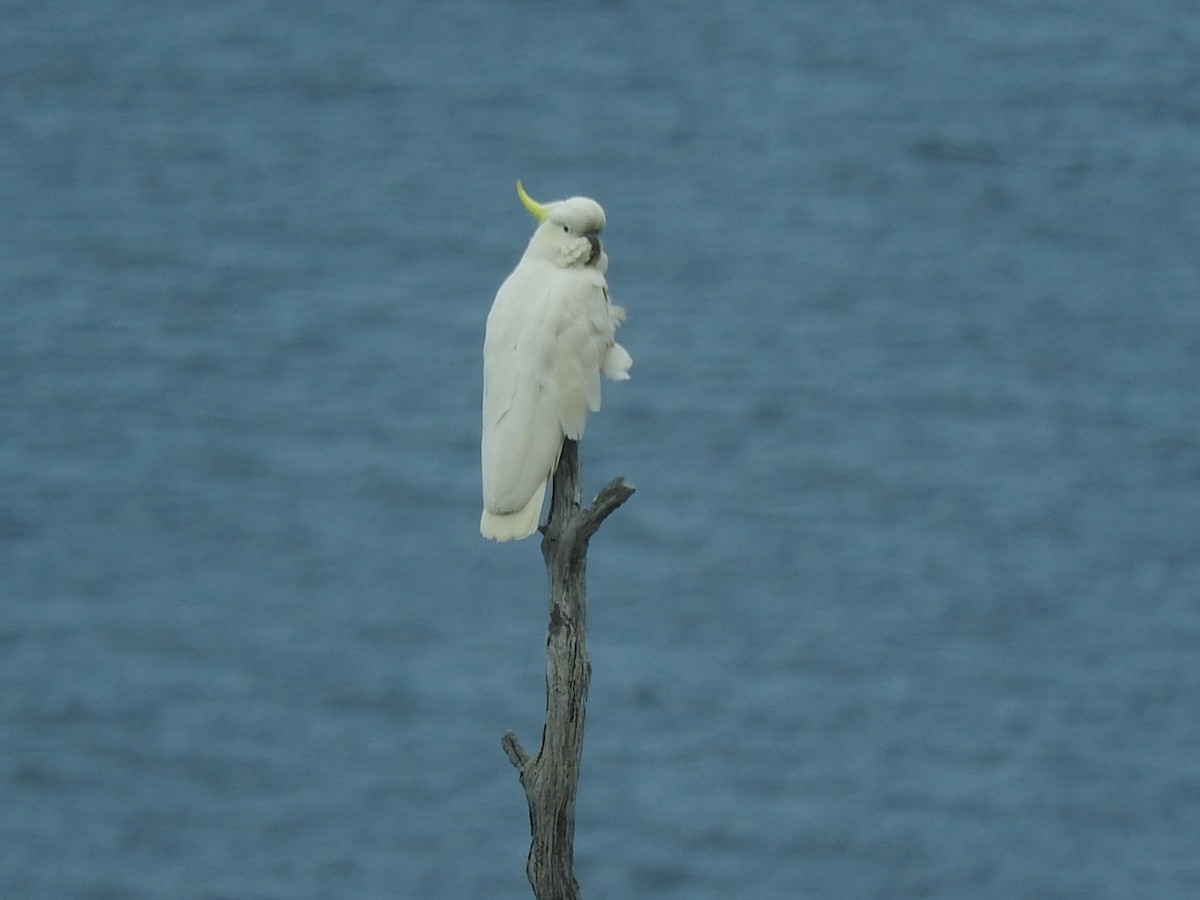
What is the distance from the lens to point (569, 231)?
6031mm

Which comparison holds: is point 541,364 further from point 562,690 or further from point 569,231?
point 562,690

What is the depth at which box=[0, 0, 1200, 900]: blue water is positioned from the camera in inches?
561

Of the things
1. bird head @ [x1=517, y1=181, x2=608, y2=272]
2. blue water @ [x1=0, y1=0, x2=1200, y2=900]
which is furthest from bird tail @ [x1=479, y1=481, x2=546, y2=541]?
blue water @ [x1=0, y1=0, x2=1200, y2=900]

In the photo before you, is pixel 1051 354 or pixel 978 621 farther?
pixel 1051 354

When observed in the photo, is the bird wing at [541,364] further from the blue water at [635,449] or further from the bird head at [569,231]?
the blue water at [635,449]

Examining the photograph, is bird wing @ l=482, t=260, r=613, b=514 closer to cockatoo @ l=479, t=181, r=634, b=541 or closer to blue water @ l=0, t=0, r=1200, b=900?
cockatoo @ l=479, t=181, r=634, b=541

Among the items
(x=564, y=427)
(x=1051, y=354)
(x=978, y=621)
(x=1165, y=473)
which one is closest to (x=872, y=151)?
(x=1051, y=354)

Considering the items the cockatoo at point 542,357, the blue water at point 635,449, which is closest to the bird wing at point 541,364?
Answer: the cockatoo at point 542,357

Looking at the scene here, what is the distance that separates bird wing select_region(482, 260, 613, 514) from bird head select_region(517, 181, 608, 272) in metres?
0.05

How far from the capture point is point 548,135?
19.8 metres

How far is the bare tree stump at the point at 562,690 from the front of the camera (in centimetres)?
588

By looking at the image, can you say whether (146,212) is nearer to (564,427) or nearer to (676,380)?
(676,380)

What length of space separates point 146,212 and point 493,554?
5.29 metres

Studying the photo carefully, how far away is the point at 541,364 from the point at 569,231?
1.36 ft
